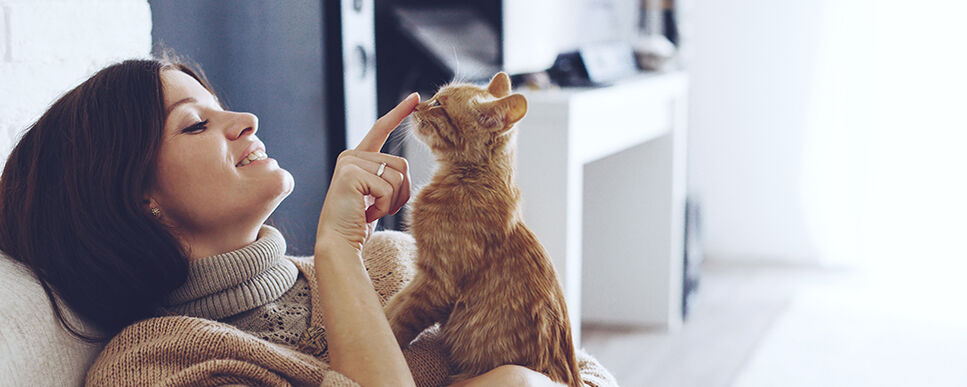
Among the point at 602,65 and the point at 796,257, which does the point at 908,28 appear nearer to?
the point at 796,257

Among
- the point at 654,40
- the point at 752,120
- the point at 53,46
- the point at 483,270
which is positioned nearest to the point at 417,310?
the point at 483,270

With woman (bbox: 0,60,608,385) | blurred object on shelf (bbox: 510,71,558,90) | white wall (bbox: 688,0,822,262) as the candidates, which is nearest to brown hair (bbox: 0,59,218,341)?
woman (bbox: 0,60,608,385)

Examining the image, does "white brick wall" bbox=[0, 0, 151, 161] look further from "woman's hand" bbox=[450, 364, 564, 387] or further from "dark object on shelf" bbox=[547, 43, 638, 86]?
"dark object on shelf" bbox=[547, 43, 638, 86]

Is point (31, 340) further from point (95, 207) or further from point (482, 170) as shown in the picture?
point (482, 170)

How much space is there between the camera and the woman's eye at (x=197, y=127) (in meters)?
1.07

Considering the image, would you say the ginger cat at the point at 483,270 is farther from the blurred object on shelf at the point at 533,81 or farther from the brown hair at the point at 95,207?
the blurred object on shelf at the point at 533,81

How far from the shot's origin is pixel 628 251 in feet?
9.96

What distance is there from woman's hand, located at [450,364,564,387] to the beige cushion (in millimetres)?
439

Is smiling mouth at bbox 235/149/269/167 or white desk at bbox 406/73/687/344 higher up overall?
smiling mouth at bbox 235/149/269/167

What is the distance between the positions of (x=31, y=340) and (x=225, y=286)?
265 millimetres

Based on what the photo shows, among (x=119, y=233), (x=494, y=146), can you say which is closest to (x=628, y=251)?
(x=494, y=146)

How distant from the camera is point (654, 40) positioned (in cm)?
305

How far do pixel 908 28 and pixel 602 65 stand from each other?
1723 millimetres

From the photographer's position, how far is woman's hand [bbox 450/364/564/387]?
0.99m
